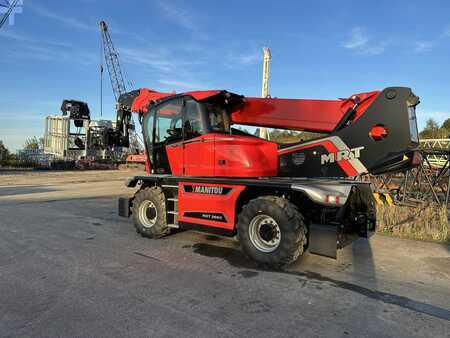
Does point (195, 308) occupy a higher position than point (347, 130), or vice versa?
point (347, 130)

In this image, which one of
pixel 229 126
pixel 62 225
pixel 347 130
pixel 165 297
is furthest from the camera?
pixel 62 225

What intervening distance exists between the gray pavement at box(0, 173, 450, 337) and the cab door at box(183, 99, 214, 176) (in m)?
1.47

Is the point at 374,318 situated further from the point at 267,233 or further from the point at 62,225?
the point at 62,225

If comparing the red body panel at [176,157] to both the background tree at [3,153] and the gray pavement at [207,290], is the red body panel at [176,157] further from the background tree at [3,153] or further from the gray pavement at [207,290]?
the background tree at [3,153]

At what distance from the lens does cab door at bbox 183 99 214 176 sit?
6.26m

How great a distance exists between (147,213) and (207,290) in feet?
11.3

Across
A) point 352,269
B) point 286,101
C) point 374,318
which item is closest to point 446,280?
point 352,269

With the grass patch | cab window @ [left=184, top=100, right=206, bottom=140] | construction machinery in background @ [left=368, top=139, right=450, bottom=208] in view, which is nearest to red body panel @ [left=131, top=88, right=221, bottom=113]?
cab window @ [left=184, top=100, right=206, bottom=140]

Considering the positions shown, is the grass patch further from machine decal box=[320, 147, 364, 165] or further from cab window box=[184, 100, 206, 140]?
cab window box=[184, 100, 206, 140]

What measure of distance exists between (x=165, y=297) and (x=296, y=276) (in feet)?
6.20

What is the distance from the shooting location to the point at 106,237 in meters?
7.25

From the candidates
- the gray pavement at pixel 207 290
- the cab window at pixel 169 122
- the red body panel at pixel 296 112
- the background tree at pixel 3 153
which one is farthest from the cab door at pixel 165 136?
the background tree at pixel 3 153

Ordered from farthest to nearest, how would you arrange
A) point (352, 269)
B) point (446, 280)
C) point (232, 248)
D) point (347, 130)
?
point (232, 248) → point (347, 130) → point (352, 269) → point (446, 280)

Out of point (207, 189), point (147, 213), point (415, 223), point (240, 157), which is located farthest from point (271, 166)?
point (415, 223)
